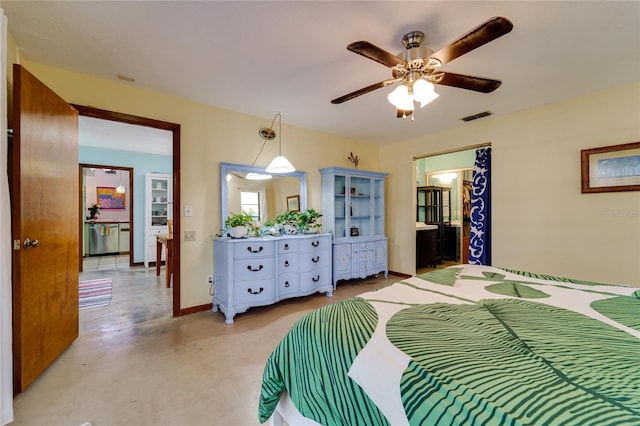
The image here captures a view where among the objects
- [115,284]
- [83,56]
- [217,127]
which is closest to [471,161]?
[217,127]

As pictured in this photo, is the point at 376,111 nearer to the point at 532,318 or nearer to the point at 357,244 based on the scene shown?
the point at 357,244

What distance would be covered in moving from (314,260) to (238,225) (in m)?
1.06

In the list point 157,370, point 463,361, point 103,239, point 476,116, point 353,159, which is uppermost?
point 476,116

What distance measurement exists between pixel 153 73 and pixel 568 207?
4420mm

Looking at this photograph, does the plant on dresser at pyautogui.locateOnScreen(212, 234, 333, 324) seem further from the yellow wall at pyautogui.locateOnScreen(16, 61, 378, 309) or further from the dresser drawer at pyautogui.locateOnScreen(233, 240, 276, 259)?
the yellow wall at pyautogui.locateOnScreen(16, 61, 378, 309)

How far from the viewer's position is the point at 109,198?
7.32 meters

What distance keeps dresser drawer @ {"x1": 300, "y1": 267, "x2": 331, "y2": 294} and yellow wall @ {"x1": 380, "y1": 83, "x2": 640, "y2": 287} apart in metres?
2.23

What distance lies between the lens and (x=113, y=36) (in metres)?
A: 1.89

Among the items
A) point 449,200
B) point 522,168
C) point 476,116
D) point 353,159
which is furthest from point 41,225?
point 449,200

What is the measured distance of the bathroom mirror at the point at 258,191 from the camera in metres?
3.20

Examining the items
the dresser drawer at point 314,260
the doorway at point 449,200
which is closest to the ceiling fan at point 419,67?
the dresser drawer at point 314,260

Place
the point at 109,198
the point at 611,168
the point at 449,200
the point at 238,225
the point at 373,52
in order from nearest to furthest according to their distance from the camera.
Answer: the point at 373,52 → the point at 611,168 → the point at 238,225 → the point at 449,200 → the point at 109,198

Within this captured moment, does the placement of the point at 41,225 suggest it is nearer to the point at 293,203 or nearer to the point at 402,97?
the point at 293,203

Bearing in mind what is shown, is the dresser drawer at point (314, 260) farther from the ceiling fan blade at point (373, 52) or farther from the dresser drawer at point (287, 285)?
the ceiling fan blade at point (373, 52)
